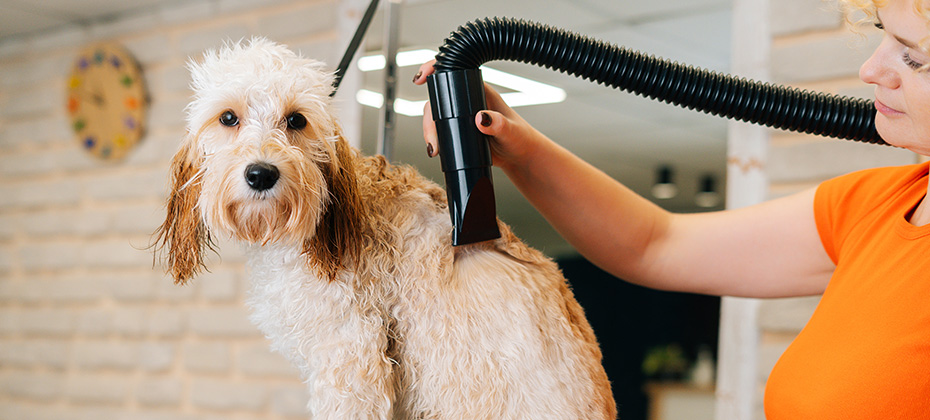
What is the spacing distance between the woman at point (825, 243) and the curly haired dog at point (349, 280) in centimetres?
10

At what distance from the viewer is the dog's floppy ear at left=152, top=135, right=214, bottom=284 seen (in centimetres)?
48

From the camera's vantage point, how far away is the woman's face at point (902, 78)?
1.85 ft

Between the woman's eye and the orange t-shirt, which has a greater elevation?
the woman's eye

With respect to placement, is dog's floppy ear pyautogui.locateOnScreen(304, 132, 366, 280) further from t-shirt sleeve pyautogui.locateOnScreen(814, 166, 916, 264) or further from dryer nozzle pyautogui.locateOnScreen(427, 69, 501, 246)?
t-shirt sleeve pyautogui.locateOnScreen(814, 166, 916, 264)

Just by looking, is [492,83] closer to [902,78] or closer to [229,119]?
[902,78]

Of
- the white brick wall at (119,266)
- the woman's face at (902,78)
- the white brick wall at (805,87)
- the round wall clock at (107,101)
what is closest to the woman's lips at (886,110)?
the woman's face at (902,78)


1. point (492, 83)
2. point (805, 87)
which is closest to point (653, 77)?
point (805, 87)

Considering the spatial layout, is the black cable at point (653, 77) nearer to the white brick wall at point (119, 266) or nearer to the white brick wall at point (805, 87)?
the white brick wall at point (805, 87)

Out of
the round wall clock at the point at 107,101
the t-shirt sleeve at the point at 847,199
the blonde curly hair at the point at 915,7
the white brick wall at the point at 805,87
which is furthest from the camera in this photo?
the round wall clock at the point at 107,101

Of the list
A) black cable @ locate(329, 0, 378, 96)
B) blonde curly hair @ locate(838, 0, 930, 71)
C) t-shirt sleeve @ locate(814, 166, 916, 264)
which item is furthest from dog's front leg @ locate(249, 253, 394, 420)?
t-shirt sleeve @ locate(814, 166, 916, 264)

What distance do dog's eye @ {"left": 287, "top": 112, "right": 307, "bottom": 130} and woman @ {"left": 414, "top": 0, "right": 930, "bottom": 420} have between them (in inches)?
4.2

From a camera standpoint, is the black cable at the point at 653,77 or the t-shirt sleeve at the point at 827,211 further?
the t-shirt sleeve at the point at 827,211

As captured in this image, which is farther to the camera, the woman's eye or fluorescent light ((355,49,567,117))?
fluorescent light ((355,49,567,117))

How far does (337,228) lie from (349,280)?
0.04 metres
